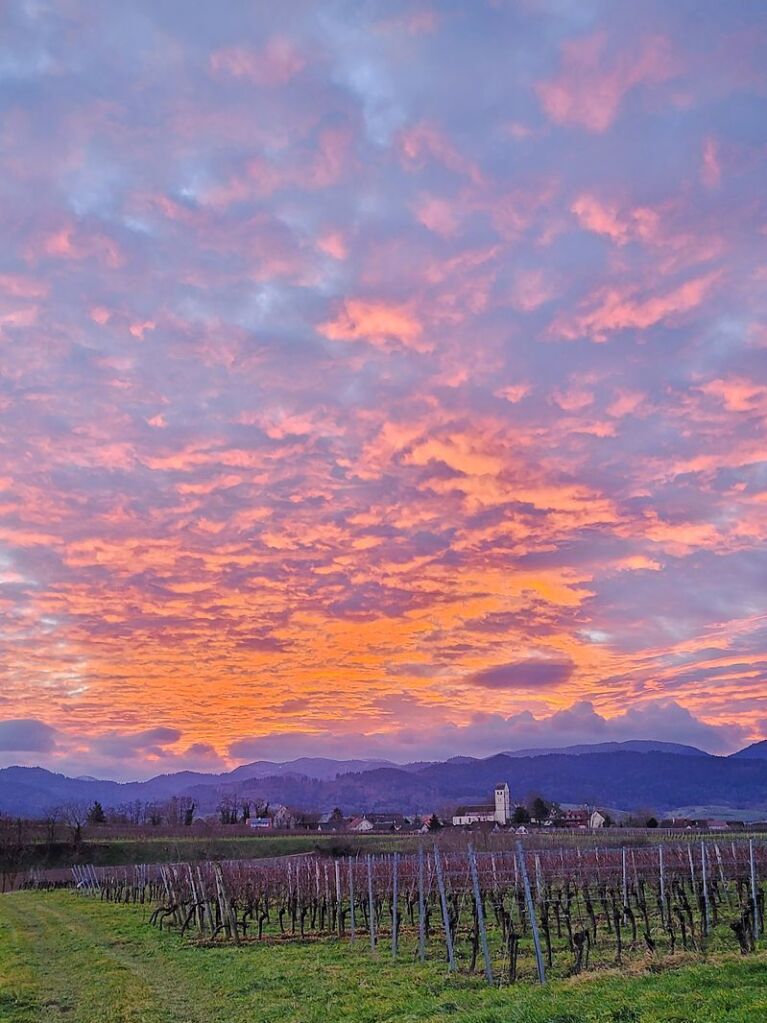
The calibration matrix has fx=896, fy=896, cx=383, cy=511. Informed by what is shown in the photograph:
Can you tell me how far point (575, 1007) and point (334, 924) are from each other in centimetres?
1570

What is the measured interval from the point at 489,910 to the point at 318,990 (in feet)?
53.5

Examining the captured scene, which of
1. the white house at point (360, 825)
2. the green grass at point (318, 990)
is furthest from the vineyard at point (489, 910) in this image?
the white house at point (360, 825)

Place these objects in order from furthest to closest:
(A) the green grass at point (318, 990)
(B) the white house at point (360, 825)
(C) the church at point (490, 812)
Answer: (C) the church at point (490, 812), (B) the white house at point (360, 825), (A) the green grass at point (318, 990)

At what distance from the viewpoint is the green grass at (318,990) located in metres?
10.8

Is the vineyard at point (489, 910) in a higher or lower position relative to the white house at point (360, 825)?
higher

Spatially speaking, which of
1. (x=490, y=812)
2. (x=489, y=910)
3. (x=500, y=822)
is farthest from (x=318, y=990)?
(x=490, y=812)

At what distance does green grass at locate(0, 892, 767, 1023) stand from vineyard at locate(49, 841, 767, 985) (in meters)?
1.08

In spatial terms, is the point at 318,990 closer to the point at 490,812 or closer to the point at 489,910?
the point at 489,910

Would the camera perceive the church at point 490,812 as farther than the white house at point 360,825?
Yes

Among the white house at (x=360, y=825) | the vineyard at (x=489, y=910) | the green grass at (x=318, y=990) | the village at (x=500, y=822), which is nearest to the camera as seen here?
the green grass at (x=318, y=990)

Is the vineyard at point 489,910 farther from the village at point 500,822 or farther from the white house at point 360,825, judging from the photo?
the white house at point 360,825

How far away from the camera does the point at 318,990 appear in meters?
15.1

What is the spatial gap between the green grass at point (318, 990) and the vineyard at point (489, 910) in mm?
1078

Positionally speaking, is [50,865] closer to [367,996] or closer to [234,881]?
[234,881]
